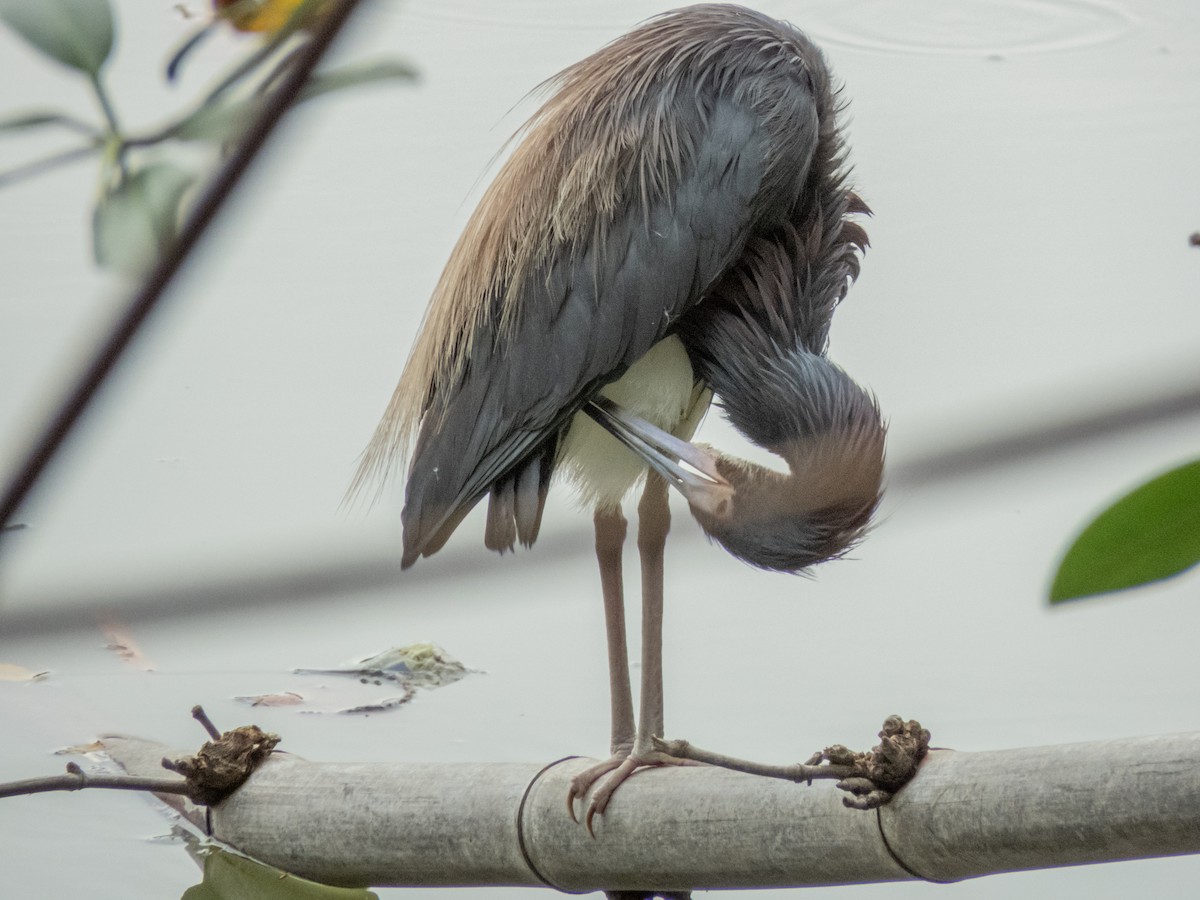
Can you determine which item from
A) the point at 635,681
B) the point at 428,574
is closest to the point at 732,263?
the point at 635,681

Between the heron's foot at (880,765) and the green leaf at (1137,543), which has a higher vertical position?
the green leaf at (1137,543)

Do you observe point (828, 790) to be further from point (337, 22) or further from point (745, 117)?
point (337, 22)

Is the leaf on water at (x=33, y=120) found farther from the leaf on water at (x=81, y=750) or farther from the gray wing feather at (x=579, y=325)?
the leaf on water at (x=81, y=750)

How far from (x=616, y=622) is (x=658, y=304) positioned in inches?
13.4

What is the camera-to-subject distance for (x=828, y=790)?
3.19 ft

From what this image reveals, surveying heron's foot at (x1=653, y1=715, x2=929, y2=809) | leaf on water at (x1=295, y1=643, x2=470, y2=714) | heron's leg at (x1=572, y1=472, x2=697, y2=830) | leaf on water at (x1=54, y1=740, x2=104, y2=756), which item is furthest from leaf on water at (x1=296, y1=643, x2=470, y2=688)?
heron's foot at (x1=653, y1=715, x2=929, y2=809)

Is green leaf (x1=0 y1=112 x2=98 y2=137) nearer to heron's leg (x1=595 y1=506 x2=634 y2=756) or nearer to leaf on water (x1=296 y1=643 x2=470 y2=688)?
heron's leg (x1=595 y1=506 x2=634 y2=756)

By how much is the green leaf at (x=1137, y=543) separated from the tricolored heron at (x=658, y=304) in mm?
854

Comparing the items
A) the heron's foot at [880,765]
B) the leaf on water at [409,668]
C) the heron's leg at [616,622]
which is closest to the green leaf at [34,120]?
the heron's foot at [880,765]

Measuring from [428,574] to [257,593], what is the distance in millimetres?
25

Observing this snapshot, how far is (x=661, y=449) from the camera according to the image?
121cm

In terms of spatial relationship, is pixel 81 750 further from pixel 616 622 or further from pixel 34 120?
pixel 34 120

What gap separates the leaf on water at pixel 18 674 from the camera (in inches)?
73.1

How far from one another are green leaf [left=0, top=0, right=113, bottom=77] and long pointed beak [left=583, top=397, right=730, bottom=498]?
2.82 ft
